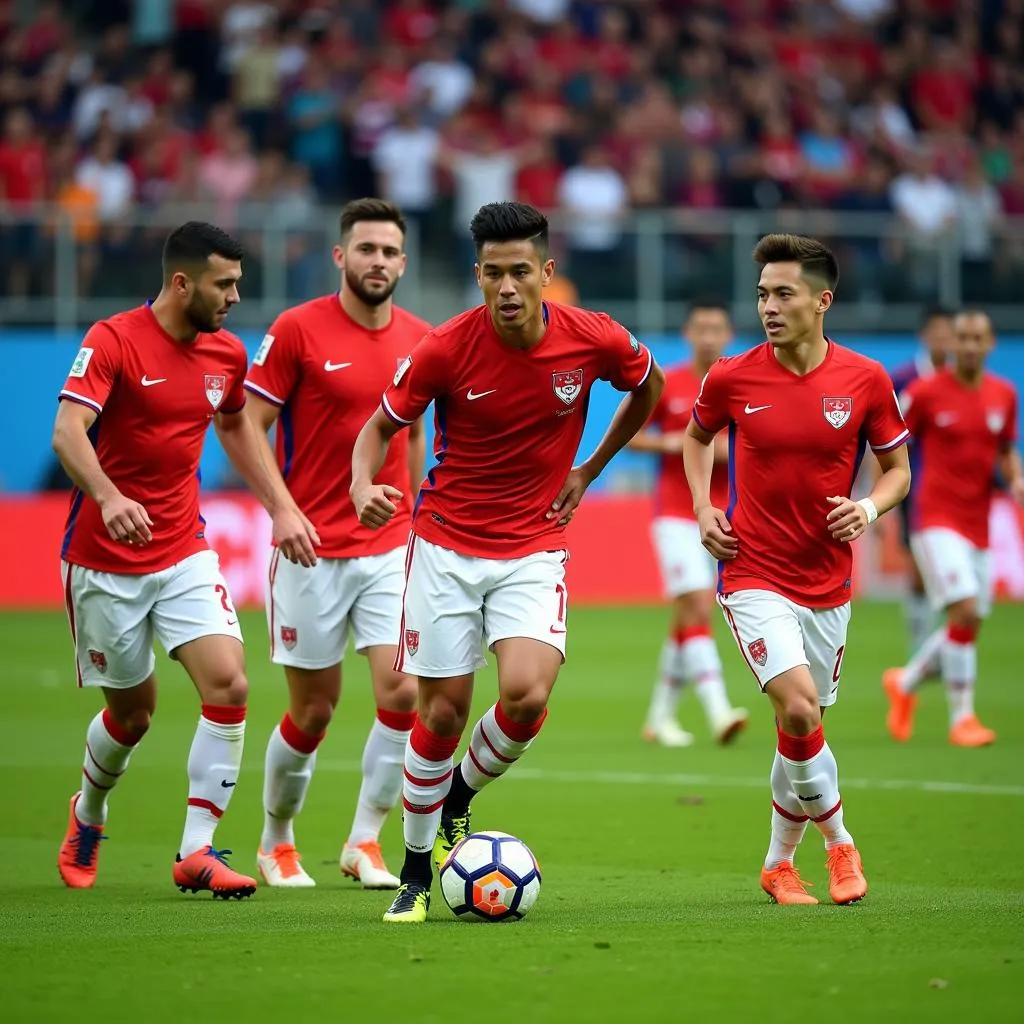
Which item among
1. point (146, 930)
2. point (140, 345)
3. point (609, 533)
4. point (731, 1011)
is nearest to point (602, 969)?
point (731, 1011)

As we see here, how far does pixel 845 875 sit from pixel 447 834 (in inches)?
61.8

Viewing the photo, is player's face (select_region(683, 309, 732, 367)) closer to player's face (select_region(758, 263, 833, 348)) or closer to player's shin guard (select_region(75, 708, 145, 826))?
player's face (select_region(758, 263, 833, 348))

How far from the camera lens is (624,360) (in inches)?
292

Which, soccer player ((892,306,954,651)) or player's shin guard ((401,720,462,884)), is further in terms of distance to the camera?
soccer player ((892,306,954,651))

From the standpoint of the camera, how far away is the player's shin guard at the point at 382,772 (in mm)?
8211

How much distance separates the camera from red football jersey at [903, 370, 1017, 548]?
1312 centimetres

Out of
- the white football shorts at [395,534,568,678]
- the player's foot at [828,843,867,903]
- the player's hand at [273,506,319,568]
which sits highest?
the player's hand at [273,506,319,568]

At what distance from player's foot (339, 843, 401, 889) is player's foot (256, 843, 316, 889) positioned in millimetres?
176

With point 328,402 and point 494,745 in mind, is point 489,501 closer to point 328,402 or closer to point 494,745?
point 494,745

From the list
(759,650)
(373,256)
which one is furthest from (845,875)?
(373,256)

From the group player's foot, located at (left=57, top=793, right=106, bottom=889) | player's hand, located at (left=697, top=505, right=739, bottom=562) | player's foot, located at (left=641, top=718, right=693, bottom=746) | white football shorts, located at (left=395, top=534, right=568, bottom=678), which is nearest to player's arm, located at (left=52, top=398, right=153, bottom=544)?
white football shorts, located at (left=395, top=534, right=568, bottom=678)

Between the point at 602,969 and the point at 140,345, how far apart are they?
3395 millimetres

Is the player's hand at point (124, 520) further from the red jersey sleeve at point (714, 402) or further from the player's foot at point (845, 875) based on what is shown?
the player's foot at point (845, 875)

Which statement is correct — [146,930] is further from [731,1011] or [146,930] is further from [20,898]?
[731,1011]
